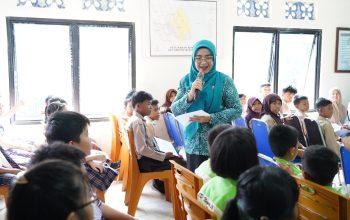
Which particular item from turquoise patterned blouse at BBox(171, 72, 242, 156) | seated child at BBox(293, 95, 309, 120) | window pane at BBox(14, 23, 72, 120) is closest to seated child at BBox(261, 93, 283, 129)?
→ seated child at BBox(293, 95, 309, 120)

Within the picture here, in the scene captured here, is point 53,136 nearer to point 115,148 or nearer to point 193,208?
point 193,208

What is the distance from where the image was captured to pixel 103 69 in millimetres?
4652

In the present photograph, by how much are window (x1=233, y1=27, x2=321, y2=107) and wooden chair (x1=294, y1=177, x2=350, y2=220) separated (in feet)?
12.3

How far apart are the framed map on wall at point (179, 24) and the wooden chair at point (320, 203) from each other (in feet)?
Answer: 11.2

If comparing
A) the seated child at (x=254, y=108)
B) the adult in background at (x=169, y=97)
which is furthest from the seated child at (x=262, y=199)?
the adult in background at (x=169, y=97)

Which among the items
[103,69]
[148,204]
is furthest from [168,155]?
[103,69]

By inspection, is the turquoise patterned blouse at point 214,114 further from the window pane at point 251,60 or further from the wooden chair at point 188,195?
the window pane at point 251,60

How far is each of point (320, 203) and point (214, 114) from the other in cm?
86

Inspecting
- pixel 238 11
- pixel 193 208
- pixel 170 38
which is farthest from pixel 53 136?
pixel 238 11

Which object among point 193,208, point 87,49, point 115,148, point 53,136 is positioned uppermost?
point 87,49

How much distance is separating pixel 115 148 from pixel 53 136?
102 inches

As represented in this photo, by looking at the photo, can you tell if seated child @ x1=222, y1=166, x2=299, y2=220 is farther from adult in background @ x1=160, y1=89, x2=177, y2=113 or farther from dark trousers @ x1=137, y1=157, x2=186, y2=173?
adult in background @ x1=160, y1=89, x2=177, y2=113

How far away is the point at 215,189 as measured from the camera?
143 cm

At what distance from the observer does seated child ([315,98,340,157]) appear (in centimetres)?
335
